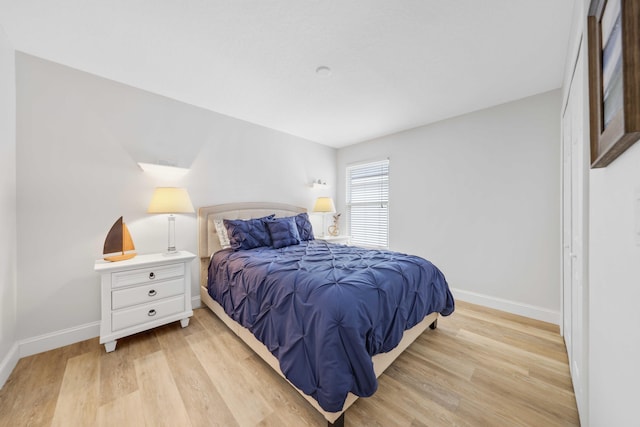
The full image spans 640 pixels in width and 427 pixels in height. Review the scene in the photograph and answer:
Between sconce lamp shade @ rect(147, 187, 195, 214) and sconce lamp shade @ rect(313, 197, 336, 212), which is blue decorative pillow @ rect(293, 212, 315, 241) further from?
sconce lamp shade @ rect(147, 187, 195, 214)

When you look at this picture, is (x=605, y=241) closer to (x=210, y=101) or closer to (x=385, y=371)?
(x=385, y=371)

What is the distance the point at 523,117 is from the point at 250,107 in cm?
312

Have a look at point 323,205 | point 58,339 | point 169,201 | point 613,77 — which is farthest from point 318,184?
point 613,77

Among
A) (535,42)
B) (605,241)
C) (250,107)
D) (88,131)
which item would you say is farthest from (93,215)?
(535,42)

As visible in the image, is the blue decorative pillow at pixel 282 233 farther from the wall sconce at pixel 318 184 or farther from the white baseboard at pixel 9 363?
the white baseboard at pixel 9 363

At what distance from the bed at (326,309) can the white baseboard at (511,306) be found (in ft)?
3.20

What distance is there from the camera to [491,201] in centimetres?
280

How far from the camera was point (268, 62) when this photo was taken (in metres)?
1.99

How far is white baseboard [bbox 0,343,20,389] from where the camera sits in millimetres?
1591

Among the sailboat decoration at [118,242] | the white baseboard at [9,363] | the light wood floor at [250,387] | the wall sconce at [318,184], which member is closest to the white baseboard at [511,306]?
the light wood floor at [250,387]

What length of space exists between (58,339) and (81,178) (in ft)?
4.65

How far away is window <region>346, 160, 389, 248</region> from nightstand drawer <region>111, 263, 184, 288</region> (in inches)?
115

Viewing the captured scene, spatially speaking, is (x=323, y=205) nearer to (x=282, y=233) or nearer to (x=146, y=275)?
(x=282, y=233)

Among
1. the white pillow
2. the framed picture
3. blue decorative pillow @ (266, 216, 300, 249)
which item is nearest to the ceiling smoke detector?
the framed picture
